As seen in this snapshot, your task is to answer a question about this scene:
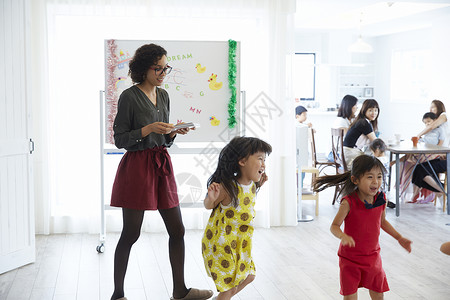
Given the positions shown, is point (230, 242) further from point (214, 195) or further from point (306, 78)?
point (306, 78)

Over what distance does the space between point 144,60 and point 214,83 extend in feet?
5.44

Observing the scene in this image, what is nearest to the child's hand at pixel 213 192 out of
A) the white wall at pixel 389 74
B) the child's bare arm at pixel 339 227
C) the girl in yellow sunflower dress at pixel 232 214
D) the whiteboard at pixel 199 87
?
the girl in yellow sunflower dress at pixel 232 214

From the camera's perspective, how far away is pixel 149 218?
17.3 ft

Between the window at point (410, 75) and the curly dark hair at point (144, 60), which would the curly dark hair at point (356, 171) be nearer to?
the curly dark hair at point (144, 60)

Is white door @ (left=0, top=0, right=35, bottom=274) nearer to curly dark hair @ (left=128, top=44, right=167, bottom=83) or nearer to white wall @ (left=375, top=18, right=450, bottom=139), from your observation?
curly dark hair @ (left=128, top=44, right=167, bottom=83)

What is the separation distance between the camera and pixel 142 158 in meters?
3.18

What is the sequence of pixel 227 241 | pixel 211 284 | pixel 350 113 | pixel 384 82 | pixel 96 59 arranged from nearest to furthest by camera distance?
pixel 227 241, pixel 211 284, pixel 96 59, pixel 350 113, pixel 384 82

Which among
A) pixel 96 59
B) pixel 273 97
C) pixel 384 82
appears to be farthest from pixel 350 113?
pixel 384 82

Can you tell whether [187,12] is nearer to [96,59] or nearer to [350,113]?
[96,59]

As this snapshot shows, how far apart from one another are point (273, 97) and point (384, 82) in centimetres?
769

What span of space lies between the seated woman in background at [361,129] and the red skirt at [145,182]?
3325 millimetres

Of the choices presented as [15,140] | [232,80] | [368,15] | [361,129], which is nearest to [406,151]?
[361,129]

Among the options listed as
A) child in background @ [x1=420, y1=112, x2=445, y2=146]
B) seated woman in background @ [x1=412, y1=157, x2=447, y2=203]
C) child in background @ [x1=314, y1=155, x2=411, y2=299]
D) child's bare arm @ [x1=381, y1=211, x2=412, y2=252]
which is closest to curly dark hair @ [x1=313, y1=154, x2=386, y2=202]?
child in background @ [x1=314, y1=155, x2=411, y2=299]

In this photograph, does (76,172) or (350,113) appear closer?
(76,172)
